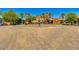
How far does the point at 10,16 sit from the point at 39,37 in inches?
20.0

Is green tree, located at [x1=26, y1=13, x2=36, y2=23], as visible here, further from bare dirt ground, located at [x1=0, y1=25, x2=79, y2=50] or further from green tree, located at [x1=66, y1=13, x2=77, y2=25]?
green tree, located at [x1=66, y1=13, x2=77, y2=25]

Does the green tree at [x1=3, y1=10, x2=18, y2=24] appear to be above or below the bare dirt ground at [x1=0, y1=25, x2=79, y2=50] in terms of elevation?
above

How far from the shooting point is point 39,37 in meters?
2.66

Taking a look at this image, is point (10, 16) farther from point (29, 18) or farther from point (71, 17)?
point (71, 17)

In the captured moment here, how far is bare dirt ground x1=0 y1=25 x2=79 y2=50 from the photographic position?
264cm

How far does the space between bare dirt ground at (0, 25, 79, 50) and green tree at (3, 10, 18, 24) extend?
0.10m

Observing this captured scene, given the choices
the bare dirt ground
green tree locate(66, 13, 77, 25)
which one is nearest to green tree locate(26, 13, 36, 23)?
the bare dirt ground

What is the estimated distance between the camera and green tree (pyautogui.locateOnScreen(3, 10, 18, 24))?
2.67 metres

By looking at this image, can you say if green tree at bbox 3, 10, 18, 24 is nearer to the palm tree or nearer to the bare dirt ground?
the bare dirt ground
